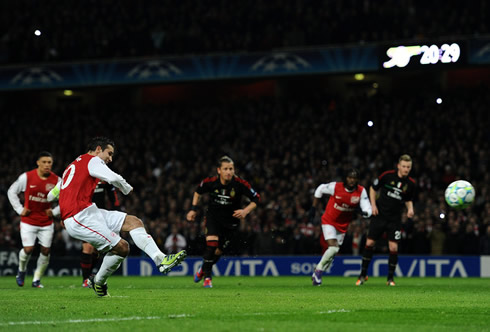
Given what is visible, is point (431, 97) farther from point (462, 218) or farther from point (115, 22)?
point (115, 22)

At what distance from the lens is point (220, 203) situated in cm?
1402

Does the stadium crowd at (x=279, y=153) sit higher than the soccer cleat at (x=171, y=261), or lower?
higher

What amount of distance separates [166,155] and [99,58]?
471 centimetres

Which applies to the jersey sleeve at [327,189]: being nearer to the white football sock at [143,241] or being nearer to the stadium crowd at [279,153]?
the stadium crowd at [279,153]

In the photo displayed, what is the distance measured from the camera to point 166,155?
2939 cm

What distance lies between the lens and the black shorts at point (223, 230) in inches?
556

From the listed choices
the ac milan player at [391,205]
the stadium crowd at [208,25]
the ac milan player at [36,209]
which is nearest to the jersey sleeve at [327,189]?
the ac milan player at [391,205]

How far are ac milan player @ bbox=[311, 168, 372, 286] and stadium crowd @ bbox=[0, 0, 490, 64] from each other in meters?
12.5

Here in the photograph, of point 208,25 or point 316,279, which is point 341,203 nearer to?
point 316,279

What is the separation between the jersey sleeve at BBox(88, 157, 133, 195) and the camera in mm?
9555

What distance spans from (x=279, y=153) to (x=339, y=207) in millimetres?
12691

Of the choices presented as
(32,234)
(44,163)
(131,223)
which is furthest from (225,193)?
(131,223)

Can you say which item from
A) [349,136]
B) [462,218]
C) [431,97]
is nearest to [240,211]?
[462,218]

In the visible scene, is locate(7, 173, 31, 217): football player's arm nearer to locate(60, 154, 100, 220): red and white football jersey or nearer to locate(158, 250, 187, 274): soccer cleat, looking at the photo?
locate(60, 154, 100, 220): red and white football jersey
